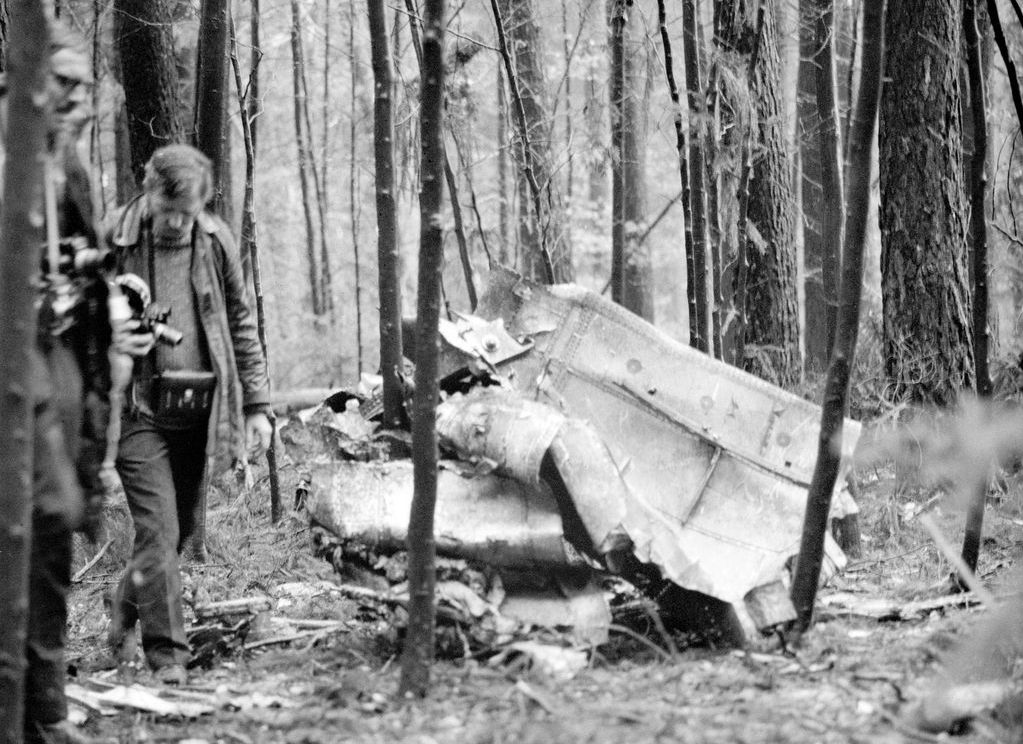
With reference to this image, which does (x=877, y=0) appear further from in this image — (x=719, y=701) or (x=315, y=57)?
(x=315, y=57)

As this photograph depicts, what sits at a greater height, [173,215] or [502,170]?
[502,170]

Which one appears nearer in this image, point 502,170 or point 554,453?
point 554,453

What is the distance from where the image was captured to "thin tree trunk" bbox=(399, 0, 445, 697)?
3.91m

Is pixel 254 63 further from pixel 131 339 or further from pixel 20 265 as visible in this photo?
pixel 20 265

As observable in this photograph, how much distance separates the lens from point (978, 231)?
16.6 ft

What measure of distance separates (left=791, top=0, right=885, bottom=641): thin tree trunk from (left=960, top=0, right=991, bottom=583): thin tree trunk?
812 millimetres

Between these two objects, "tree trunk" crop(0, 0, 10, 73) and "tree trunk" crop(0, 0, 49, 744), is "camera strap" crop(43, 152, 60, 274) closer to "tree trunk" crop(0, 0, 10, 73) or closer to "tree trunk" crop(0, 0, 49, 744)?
"tree trunk" crop(0, 0, 49, 744)

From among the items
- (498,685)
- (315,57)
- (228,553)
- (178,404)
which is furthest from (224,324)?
(315,57)

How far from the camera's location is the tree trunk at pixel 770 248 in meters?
8.83

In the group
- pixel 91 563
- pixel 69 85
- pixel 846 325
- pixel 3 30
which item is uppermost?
pixel 3 30

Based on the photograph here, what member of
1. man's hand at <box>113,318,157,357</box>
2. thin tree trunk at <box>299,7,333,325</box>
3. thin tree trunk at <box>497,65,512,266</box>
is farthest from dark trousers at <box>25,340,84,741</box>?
thin tree trunk at <box>299,7,333,325</box>

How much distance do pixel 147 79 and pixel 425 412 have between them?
5.48 meters

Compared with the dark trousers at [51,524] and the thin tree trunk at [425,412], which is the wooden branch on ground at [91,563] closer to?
the dark trousers at [51,524]

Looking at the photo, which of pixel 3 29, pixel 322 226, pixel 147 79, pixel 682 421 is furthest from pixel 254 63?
pixel 322 226
